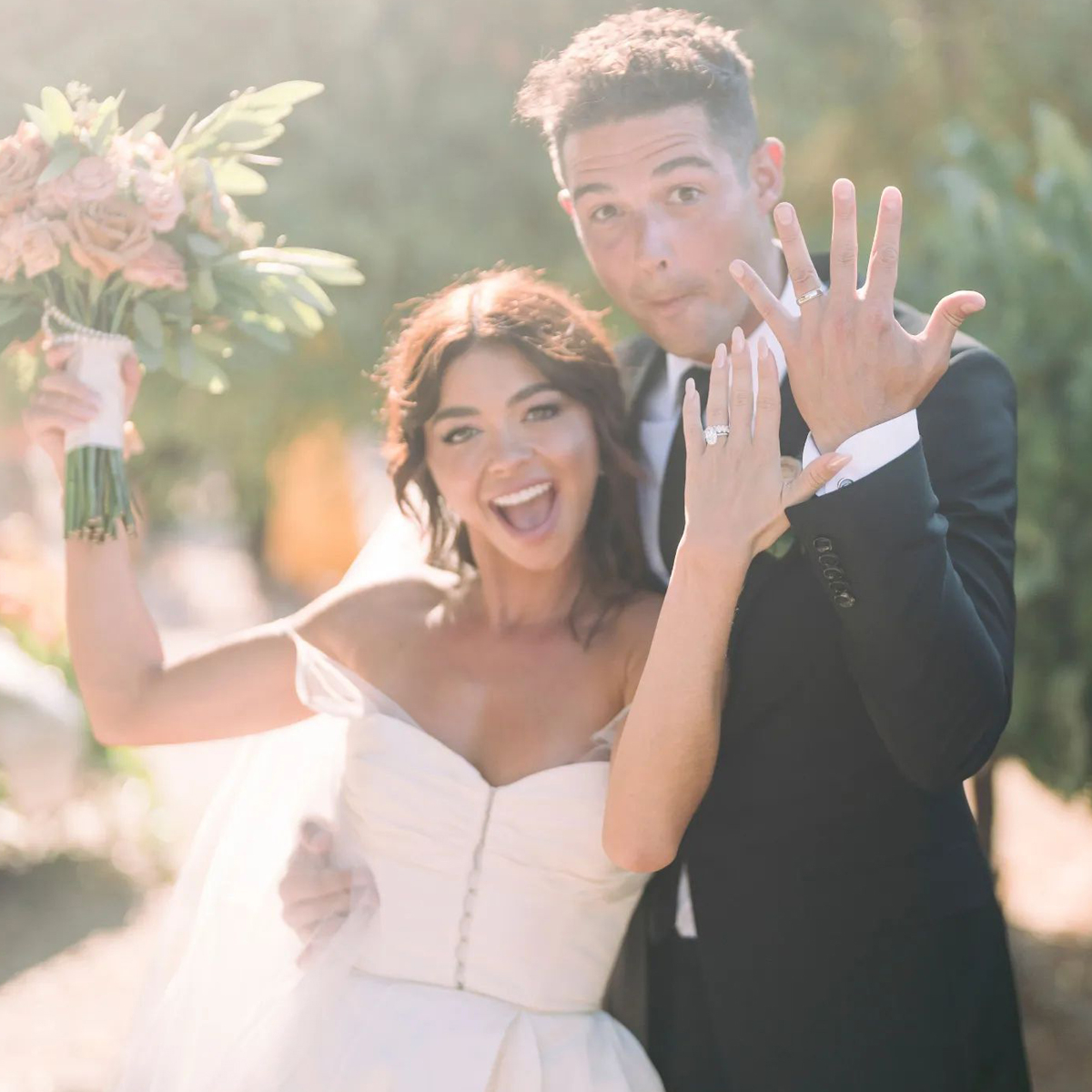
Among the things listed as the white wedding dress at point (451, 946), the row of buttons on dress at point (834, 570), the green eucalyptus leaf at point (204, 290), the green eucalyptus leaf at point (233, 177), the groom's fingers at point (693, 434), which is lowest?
the white wedding dress at point (451, 946)

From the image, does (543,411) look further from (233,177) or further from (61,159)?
(61,159)

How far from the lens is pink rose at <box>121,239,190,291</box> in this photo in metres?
2.76

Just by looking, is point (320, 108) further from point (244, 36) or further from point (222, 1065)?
point (222, 1065)

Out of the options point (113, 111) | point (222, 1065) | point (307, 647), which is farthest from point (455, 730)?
point (113, 111)

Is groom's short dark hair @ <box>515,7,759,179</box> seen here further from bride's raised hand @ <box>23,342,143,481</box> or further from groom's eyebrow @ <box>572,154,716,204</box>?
bride's raised hand @ <box>23,342,143,481</box>

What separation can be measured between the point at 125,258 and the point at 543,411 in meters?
0.91

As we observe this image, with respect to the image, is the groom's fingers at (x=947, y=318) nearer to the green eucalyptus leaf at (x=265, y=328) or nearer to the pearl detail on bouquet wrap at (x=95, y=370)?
the green eucalyptus leaf at (x=265, y=328)

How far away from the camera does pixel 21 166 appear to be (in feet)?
8.90

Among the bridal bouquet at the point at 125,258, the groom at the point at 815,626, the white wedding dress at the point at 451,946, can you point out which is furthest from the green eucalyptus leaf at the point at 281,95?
the white wedding dress at the point at 451,946

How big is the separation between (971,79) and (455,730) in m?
8.47

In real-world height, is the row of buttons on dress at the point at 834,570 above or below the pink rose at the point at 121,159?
below

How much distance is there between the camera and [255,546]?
66.4 ft

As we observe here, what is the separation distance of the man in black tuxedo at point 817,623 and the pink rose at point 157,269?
866mm

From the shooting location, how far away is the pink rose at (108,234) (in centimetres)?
268
